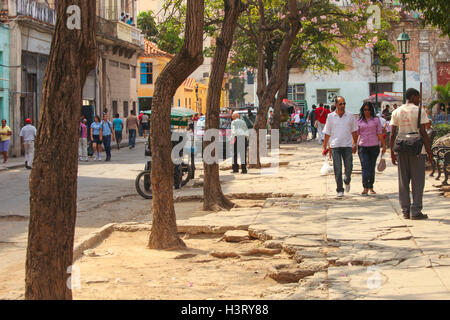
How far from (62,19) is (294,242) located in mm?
4255

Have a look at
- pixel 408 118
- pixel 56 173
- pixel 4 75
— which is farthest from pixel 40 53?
pixel 56 173

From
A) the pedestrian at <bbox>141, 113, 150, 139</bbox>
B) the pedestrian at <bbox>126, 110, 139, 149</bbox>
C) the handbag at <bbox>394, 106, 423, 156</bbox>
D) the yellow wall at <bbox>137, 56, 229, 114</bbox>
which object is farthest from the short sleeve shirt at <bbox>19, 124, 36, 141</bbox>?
the yellow wall at <bbox>137, 56, 229, 114</bbox>

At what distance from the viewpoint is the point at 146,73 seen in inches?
2111

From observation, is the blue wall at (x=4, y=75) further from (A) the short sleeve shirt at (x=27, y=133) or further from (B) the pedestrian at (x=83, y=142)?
(A) the short sleeve shirt at (x=27, y=133)

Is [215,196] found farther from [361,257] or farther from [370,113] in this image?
[361,257]

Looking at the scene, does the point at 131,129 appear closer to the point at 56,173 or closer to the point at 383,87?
the point at 383,87

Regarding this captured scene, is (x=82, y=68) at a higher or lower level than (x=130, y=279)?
higher

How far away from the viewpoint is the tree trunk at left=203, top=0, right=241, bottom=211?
38.9ft

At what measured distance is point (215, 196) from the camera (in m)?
11.9

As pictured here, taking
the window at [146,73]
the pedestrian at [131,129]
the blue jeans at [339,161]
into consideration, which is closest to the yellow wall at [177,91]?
the window at [146,73]

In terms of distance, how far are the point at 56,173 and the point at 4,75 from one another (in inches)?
894

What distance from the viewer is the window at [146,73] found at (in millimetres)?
53094

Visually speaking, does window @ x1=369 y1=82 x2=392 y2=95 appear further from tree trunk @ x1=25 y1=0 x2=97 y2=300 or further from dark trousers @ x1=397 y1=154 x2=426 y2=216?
tree trunk @ x1=25 y1=0 x2=97 y2=300
